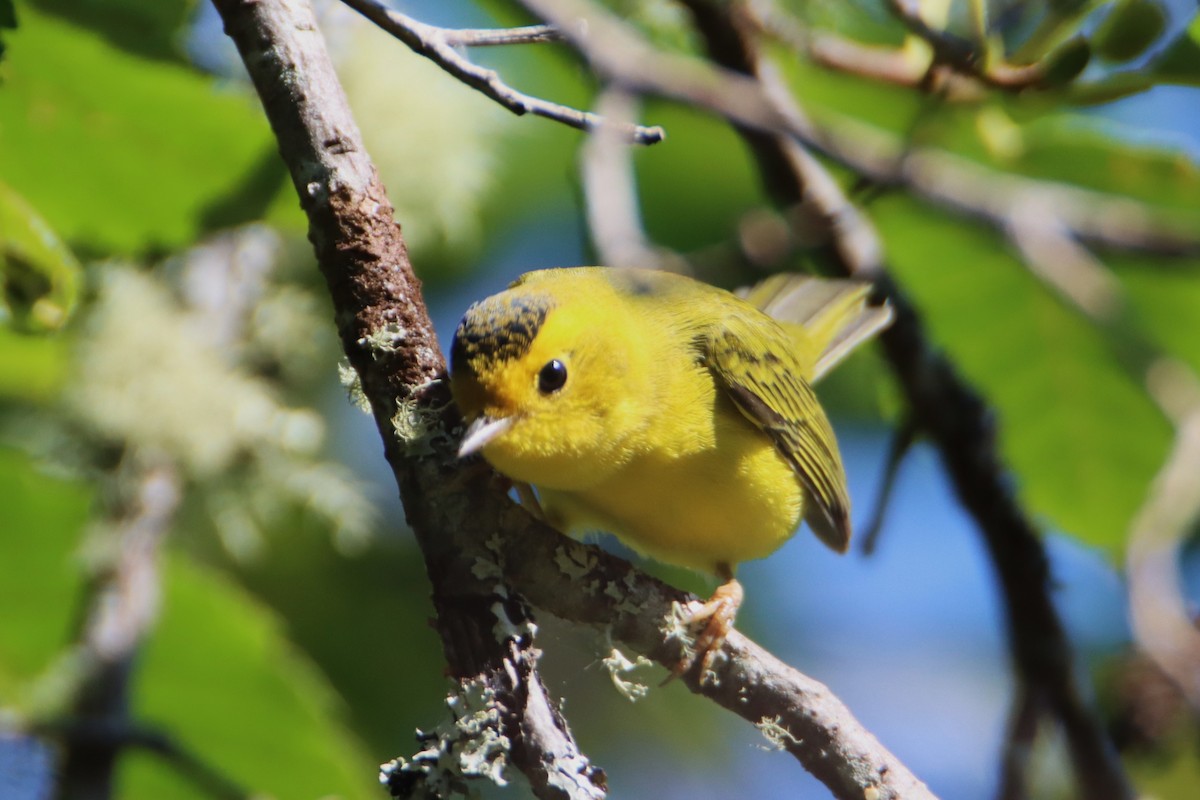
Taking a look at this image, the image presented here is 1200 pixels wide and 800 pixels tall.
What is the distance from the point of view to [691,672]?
86.4 inches

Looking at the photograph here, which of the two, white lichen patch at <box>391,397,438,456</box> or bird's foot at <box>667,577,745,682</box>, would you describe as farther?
bird's foot at <box>667,577,745,682</box>

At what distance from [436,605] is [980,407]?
261cm

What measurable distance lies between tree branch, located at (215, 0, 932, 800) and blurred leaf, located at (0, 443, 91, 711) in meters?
1.67

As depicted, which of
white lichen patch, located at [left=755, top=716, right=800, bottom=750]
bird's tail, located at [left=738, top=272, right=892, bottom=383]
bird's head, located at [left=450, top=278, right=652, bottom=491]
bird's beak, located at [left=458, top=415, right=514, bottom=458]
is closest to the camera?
white lichen patch, located at [left=755, top=716, right=800, bottom=750]

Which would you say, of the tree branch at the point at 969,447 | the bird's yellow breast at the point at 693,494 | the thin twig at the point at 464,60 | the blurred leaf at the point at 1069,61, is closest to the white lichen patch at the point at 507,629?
the thin twig at the point at 464,60

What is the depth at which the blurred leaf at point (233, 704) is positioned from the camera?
3379 mm

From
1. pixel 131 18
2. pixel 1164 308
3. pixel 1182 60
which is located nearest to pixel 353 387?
pixel 131 18

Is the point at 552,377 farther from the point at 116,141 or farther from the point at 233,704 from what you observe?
the point at 233,704

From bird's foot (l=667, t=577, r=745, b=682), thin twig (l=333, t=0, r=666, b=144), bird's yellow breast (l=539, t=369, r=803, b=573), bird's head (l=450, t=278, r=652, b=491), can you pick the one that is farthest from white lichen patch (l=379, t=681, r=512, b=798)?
bird's yellow breast (l=539, t=369, r=803, b=573)

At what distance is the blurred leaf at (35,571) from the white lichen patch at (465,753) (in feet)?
6.20

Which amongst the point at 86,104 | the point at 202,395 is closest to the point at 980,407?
the point at 202,395

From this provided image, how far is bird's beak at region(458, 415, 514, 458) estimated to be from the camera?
2260 mm

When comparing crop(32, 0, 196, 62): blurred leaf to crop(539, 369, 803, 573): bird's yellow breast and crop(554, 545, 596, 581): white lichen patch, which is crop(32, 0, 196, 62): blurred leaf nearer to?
crop(539, 369, 803, 573): bird's yellow breast

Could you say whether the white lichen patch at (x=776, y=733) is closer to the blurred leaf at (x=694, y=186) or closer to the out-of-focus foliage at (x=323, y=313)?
the out-of-focus foliage at (x=323, y=313)
